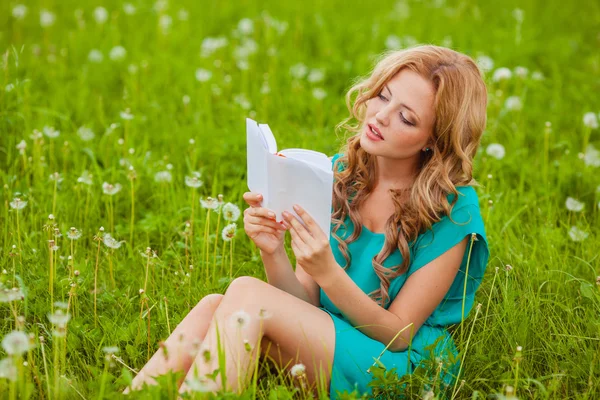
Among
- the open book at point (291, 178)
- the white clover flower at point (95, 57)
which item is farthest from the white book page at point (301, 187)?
the white clover flower at point (95, 57)

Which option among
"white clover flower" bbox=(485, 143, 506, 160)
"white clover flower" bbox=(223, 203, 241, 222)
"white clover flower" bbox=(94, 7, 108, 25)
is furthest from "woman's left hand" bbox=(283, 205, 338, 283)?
"white clover flower" bbox=(94, 7, 108, 25)

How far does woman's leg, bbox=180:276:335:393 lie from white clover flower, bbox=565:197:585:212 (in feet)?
4.59

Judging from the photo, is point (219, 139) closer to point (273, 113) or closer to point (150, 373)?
point (273, 113)

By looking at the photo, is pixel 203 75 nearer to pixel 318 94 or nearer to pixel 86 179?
pixel 318 94

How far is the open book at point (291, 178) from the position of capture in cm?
182

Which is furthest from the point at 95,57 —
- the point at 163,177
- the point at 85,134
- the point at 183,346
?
the point at 183,346

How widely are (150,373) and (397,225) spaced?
790 mm

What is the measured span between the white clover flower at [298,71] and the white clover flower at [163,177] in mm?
1404

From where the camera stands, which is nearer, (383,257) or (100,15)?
(383,257)

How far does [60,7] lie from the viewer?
5.35m

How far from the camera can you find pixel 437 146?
86.0 inches

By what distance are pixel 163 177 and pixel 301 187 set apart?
A: 1332mm

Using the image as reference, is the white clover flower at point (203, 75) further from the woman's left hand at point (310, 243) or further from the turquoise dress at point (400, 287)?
the woman's left hand at point (310, 243)

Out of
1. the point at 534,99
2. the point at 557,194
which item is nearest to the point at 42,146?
the point at 557,194
